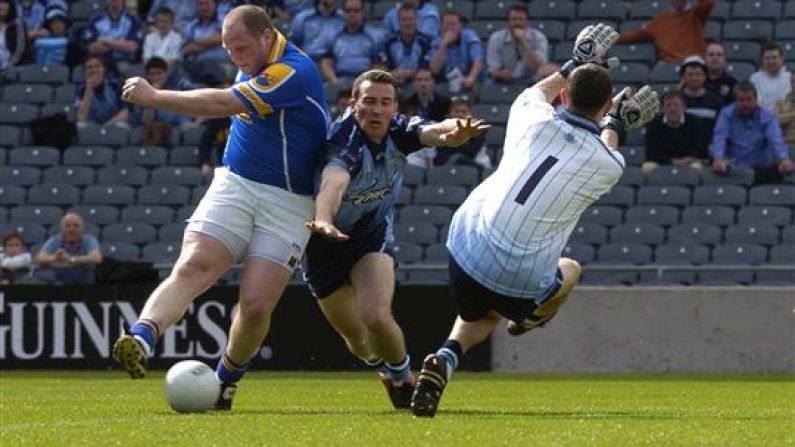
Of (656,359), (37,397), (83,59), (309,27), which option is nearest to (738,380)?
(656,359)

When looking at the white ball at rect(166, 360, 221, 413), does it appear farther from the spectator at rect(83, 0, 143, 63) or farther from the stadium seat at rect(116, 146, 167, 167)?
the spectator at rect(83, 0, 143, 63)

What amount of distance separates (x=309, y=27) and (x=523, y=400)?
10118 mm

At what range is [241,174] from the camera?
10.2 metres

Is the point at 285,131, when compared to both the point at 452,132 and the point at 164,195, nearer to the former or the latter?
the point at 452,132

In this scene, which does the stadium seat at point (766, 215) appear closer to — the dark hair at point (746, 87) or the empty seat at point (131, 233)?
the dark hair at point (746, 87)

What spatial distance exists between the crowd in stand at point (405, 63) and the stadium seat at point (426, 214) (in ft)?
2.34

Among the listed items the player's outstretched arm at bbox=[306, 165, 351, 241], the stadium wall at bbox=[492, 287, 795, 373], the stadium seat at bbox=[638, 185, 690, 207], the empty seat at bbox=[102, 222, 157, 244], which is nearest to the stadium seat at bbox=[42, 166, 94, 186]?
the empty seat at bbox=[102, 222, 157, 244]

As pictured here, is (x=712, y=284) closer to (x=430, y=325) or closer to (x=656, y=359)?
(x=656, y=359)

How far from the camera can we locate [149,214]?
20.4 m

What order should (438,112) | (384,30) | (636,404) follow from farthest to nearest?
(384,30), (438,112), (636,404)

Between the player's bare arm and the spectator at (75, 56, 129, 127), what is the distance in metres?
11.8

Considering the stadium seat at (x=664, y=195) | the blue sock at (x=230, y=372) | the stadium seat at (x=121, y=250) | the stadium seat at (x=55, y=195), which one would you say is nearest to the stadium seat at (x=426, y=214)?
the stadium seat at (x=664, y=195)

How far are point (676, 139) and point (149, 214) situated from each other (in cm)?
567

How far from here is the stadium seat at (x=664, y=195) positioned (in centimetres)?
1952
